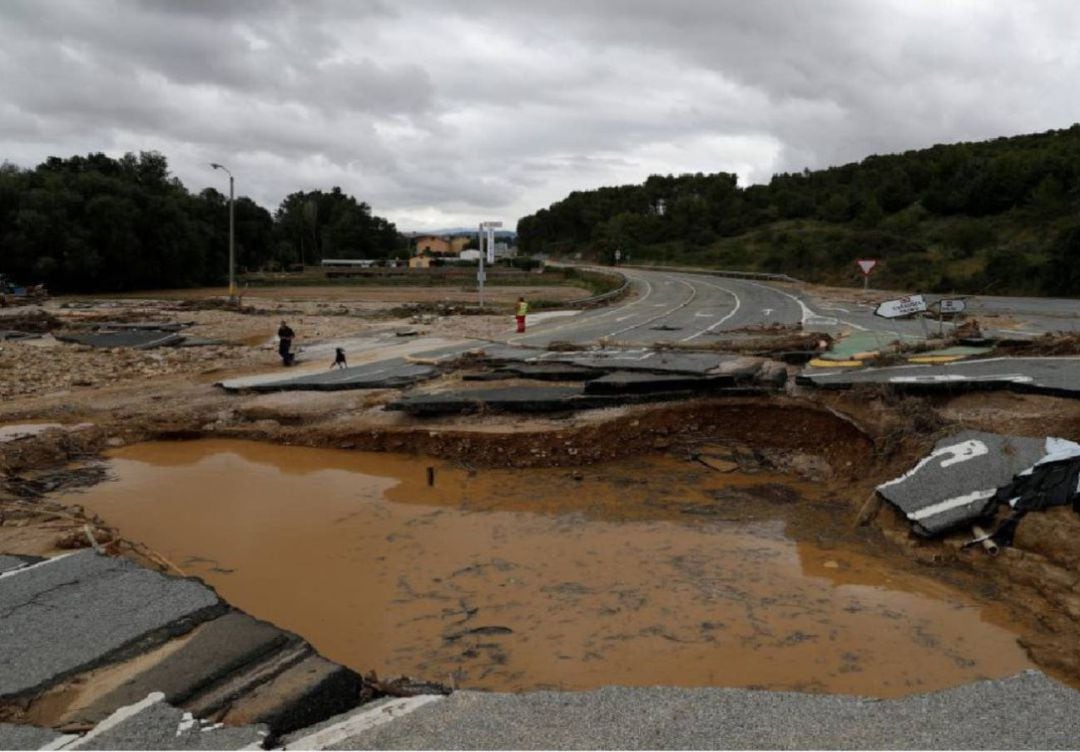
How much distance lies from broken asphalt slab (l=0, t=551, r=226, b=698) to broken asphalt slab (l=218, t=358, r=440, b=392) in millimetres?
8782

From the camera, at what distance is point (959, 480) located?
752cm

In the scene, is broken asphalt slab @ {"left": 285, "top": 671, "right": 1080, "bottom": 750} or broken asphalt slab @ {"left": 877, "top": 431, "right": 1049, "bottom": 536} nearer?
broken asphalt slab @ {"left": 285, "top": 671, "right": 1080, "bottom": 750}

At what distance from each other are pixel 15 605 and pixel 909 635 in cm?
657

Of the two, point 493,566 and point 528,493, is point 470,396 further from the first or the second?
point 493,566

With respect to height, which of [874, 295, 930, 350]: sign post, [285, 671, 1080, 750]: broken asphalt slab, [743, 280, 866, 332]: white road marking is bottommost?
[285, 671, 1080, 750]: broken asphalt slab

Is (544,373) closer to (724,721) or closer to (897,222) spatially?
(724,721)

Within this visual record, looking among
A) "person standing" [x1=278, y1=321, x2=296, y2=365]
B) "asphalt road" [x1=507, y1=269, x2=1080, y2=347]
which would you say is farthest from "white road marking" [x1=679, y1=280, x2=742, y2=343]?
"person standing" [x1=278, y1=321, x2=296, y2=365]

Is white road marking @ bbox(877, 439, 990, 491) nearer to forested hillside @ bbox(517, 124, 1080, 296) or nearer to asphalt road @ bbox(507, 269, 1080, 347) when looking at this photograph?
asphalt road @ bbox(507, 269, 1080, 347)

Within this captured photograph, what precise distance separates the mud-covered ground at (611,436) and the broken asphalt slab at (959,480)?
219 mm

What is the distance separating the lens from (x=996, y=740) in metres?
3.67

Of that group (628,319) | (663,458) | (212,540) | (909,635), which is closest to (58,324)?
(628,319)

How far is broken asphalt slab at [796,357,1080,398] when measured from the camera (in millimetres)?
10305

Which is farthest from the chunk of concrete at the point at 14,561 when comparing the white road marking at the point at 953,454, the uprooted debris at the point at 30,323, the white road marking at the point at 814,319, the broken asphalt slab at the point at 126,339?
the uprooted debris at the point at 30,323

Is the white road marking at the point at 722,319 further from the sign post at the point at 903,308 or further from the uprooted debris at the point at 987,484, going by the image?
the uprooted debris at the point at 987,484
